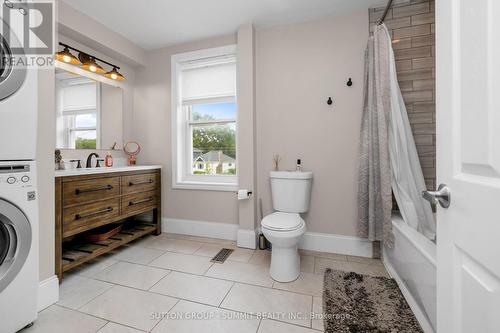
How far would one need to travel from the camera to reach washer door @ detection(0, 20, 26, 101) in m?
1.11

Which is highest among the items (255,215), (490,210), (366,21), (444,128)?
(366,21)

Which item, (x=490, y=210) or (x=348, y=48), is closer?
(x=490, y=210)

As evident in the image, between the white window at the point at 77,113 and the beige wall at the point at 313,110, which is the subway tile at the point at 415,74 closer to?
the beige wall at the point at 313,110

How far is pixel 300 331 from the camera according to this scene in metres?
1.25

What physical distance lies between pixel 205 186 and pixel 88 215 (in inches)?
46.2

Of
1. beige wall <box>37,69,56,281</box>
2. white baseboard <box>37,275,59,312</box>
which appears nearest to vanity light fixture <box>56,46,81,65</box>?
beige wall <box>37,69,56,281</box>

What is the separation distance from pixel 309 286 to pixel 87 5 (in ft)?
10.3

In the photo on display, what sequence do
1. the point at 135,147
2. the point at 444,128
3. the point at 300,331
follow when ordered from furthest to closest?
the point at 135,147 < the point at 300,331 < the point at 444,128

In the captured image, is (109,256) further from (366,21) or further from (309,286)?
(366,21)

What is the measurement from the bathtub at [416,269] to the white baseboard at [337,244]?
33cm

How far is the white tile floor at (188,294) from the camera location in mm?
1297

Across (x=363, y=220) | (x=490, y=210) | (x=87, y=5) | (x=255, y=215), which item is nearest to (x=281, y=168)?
(x=255, y=215)

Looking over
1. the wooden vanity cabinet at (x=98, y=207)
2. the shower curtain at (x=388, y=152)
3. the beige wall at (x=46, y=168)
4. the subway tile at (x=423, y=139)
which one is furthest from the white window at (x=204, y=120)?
the subway tile at (x=423, y=139)

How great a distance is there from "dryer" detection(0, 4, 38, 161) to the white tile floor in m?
1.03
